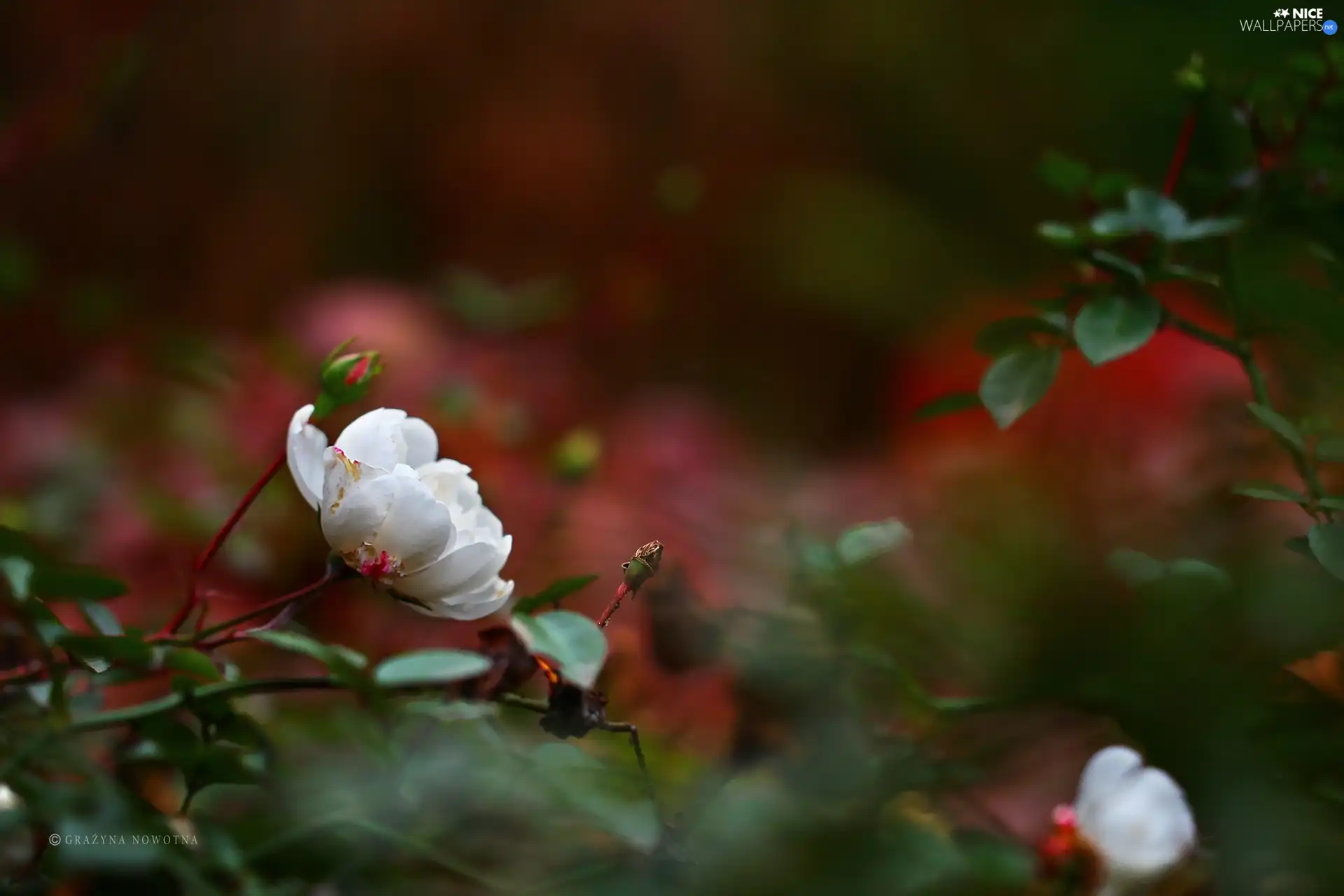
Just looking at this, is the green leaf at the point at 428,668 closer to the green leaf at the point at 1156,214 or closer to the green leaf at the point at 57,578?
the green leaf at the point at 57,578

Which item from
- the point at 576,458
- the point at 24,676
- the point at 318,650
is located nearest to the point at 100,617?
the point at 24,676

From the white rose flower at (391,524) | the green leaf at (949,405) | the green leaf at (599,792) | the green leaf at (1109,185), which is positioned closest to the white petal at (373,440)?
the white rose flower at (391,524)

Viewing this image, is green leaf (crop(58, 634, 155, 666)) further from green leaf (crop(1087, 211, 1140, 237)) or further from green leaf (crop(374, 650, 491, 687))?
green leaf (crop(1087, 211, 1140, 237))

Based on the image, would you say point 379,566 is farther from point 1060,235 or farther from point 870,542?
point 1060,235

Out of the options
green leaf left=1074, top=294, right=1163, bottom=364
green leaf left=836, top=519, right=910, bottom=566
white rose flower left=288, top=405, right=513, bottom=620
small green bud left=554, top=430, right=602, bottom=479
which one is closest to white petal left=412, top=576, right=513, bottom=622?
white rose flower left=288, top=405, right=513, bottom=620

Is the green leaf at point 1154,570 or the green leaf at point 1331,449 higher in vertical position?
the green leaf at point 1331,449
